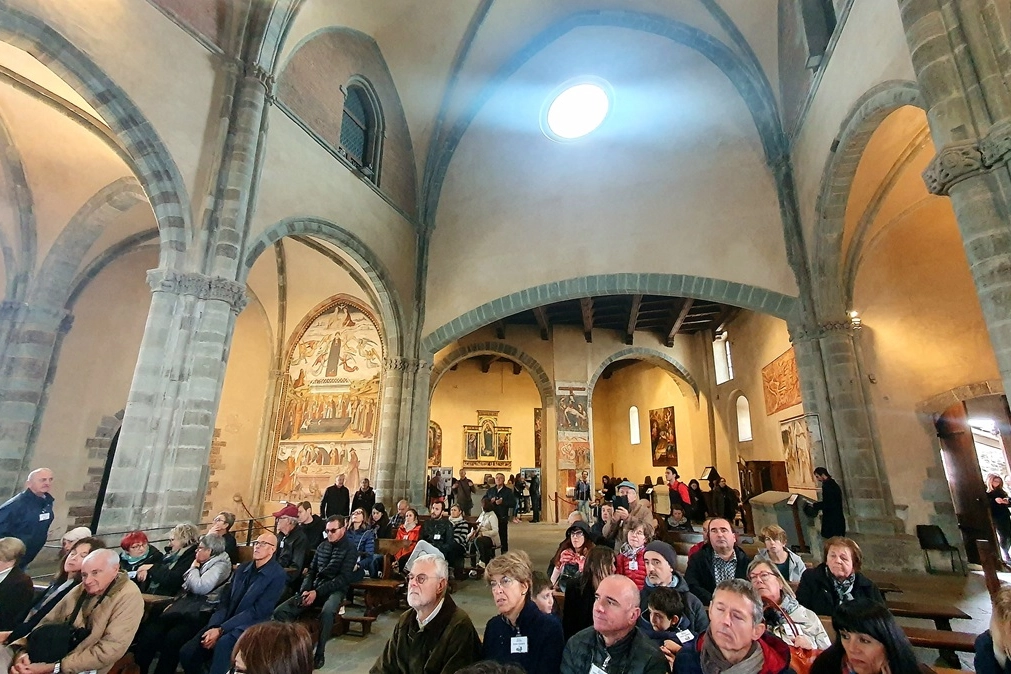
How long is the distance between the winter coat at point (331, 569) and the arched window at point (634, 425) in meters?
18.2

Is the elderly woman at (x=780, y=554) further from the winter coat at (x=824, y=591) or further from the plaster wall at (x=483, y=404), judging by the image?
the plaster wall at (x=483, y=404)

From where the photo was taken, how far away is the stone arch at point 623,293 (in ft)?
31.1

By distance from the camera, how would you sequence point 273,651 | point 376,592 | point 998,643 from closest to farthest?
1. point 273,651
2. point 998,643
3. point 376,592

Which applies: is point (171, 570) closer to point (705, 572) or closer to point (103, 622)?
point (103, 622)

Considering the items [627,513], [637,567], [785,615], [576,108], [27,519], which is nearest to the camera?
[785,615]

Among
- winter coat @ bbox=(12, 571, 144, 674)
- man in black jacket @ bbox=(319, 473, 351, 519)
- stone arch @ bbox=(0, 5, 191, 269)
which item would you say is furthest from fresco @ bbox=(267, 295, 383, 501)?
winter coat @ bbox=(12, 571, 144, 674)

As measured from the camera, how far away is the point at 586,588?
128 inches

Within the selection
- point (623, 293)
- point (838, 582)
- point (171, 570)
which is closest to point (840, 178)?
point (623, 293)

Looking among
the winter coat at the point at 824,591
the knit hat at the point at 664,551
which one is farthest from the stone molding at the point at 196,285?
the winter coat at the point at 824,591

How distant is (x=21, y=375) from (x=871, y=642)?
12.4m

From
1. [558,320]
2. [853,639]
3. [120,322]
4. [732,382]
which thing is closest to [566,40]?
[558,320]

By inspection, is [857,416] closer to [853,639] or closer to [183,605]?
[853,639]

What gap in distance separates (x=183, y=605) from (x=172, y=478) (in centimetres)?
249

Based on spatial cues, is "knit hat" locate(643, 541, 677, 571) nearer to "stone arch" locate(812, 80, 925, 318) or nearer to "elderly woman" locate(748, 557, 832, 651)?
"elderly woman" locate(748, 557, 832, 651)
